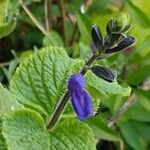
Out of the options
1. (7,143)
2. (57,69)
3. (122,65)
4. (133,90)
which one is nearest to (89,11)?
(122,65)

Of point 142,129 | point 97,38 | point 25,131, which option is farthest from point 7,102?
point 142,129

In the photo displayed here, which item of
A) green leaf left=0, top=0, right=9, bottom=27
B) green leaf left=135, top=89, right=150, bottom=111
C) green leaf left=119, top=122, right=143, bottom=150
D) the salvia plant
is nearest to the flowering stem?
the salvia plant

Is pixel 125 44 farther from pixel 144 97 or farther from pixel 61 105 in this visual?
pixel 144 97

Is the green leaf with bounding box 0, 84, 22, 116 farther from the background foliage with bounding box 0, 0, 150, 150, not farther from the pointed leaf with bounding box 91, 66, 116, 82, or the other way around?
the pointed leaf with bounding box 91, 66, 116, 82

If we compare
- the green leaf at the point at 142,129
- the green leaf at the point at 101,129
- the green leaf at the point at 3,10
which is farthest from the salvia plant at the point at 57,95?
the green leaf at the point at 142,129

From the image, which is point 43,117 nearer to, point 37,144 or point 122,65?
point 37,144

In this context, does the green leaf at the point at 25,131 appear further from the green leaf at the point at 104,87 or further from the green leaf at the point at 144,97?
the green leaf at the point at 144,97
